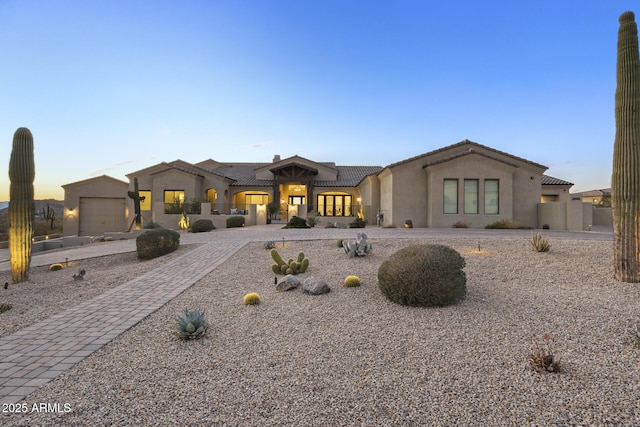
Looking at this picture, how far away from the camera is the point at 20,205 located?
884 centimetres

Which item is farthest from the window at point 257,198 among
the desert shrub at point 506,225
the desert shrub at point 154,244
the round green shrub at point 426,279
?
the round green shrub at point 426,279

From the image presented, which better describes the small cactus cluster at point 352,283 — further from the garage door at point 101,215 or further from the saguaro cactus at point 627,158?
the garage door at point 101,215

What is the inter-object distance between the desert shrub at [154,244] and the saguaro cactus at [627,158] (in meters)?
13.8

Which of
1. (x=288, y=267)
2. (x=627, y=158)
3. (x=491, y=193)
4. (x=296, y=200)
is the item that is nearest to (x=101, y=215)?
(x=296, y=200)

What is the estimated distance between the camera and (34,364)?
371cm

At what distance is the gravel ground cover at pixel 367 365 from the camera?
9.16 ft

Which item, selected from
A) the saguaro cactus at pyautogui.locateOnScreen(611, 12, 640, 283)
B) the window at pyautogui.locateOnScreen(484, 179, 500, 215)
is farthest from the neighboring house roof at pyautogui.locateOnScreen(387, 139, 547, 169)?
the saguaro cactus at pyautogui.locateOnScreen(611, 12, 640, 283)

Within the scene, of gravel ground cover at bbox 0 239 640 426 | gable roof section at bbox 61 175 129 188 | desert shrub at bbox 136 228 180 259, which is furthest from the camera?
gable roof section at bbox 61 175 129 188

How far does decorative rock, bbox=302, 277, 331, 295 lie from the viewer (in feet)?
21.0

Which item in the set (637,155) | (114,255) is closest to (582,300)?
(637,155)

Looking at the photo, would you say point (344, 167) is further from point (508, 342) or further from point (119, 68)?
point (508, 342)

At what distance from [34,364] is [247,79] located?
18.7 meters

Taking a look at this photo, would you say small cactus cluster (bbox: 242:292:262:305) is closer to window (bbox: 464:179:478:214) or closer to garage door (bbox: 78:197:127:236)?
window (bbox: 464:179:478:214)

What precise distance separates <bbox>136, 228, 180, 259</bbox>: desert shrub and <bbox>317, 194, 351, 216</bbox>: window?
20161 mm
